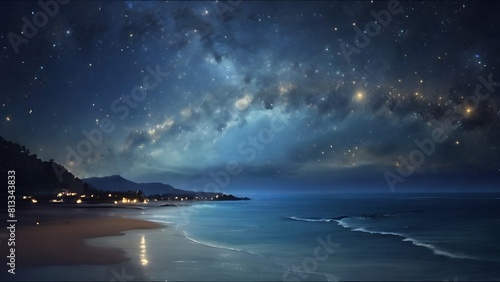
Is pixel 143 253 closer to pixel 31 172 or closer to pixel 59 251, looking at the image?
pixel 59 251

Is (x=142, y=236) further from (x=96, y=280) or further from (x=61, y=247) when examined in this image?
(x=96, y=280)

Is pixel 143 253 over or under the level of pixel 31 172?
under

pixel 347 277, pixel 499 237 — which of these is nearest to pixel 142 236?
pixel 347 277

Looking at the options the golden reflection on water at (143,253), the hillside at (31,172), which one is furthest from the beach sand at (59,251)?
the hillside at (31,172)

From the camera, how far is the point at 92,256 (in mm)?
19500

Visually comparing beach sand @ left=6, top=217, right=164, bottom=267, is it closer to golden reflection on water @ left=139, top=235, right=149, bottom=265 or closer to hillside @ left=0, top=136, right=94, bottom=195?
golden reflection on water @ left=139, top=235, right=149, bottom=265

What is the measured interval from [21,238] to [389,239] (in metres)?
28.4

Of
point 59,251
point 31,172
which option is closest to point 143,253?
point 59,251

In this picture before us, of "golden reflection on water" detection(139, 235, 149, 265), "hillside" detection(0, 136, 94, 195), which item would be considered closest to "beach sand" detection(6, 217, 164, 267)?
"golden reflection on water" detection(139, 235, 149, 265)

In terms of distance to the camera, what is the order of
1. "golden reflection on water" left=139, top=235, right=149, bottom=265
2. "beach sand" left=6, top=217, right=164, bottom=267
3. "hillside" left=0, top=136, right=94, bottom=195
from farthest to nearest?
"hillside" left=0, top=136, right=94, bottom=195 < "golden reflection on water" left=139, top=235, right=149, bottom=265 < "beach sand" left=6, top=217, right=164, bottom=267

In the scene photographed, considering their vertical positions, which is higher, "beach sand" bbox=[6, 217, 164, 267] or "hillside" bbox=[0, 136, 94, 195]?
"hillside" bbox=[0, 136, 94, 195]

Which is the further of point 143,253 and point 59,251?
point 143,253

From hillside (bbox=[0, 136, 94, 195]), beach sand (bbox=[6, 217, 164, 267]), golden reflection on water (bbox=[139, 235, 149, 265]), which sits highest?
hillside (bbox=[0, 136, 94, 195])

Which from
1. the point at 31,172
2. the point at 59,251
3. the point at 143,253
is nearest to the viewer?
the point at 59,251
